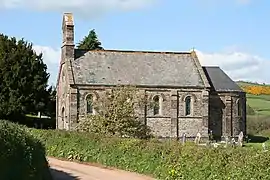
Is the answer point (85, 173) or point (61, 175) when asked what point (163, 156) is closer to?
point (85, 173)

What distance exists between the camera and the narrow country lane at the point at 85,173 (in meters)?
33.2

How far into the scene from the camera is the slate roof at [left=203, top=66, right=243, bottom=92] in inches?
2800

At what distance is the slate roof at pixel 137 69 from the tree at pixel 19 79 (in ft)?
26.1

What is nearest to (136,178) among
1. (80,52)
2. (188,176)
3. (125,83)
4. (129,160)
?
(129,160)

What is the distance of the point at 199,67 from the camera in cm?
7062

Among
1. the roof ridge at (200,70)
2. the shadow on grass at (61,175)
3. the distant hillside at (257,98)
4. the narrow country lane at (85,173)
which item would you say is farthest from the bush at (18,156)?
the distant hillside at (257,98)

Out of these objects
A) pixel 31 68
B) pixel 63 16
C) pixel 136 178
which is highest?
pixel 63 16

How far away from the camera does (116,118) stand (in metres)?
52.5

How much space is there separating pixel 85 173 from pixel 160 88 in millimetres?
33100

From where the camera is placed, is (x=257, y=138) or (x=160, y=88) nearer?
(x=160, y=88)

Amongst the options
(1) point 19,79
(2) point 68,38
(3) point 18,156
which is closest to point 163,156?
(3) point 18,156

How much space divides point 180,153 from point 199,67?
4282cm

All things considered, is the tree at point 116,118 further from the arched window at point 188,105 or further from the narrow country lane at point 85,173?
the arched window at point 188,105

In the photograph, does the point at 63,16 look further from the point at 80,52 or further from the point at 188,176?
the point at 188,176
